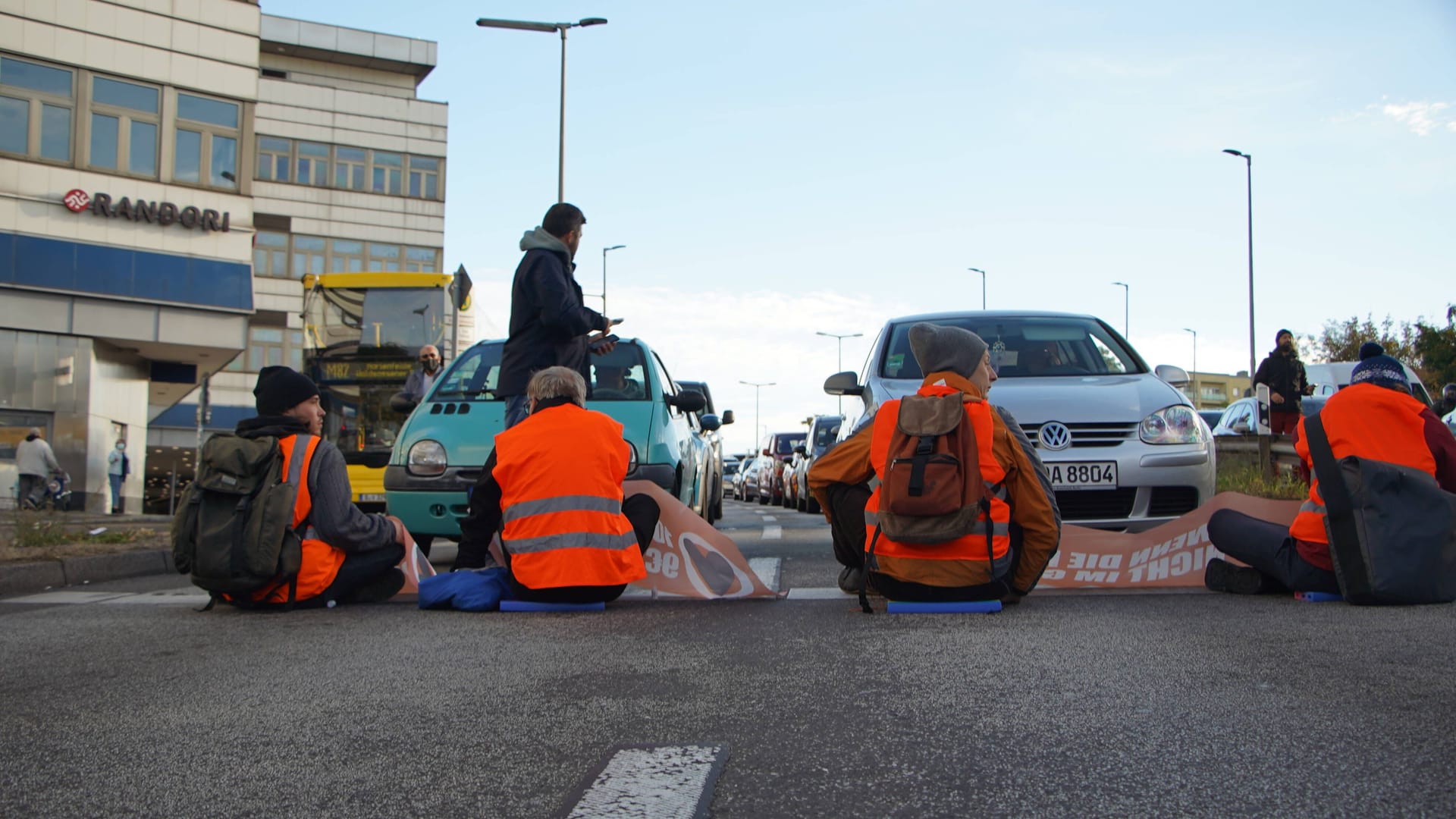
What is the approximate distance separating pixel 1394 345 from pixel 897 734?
64.5 metres

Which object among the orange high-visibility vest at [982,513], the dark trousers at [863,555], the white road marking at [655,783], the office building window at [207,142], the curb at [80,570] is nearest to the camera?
the white road marking at [655,783]

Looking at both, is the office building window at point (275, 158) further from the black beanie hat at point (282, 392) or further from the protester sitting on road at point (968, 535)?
the protester sitting on road at point (968, 535)

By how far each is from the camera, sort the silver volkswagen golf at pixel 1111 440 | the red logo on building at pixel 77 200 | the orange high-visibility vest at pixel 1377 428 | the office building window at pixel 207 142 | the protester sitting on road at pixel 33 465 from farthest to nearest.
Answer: the office building window at pixel 207 142
the red logo on building at pixel 77 200
the protester sitting on road at pixel 33 465
the silver volkswagen golf at pixel 1111 440
the orange high-visibility vest at pixel 1377 428

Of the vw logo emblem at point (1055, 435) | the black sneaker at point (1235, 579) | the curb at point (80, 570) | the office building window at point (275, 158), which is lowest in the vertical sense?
the curb at point (80, 570)

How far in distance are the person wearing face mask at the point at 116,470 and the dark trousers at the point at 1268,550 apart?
86.9 ft

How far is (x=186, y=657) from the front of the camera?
5.30 meters

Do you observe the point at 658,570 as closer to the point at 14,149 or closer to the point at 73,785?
the point at 73,785

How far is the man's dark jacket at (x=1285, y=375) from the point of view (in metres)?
15.0

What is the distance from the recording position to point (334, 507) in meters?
6.61

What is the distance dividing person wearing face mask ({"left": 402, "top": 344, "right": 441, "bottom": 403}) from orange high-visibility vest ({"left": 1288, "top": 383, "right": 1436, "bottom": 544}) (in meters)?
8.91

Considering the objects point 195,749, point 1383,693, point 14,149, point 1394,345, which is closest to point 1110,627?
point 1383,693

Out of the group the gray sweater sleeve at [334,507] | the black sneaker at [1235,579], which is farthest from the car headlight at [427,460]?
the black sneaker at [1235,579]

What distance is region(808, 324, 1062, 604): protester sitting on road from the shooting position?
5.97 meters

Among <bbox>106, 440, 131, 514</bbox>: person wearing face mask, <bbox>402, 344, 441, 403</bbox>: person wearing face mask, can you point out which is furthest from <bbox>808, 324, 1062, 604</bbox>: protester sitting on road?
<bbox>106, 440, 131, 514</bbox>: person wearing face mask
